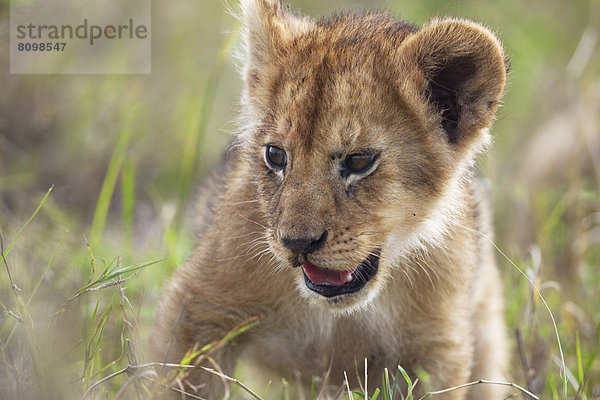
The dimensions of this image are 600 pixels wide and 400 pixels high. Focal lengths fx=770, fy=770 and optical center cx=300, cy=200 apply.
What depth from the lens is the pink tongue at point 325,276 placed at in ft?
12.6

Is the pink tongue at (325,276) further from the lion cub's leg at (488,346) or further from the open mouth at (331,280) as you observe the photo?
the lion cub's leg at (488,346)

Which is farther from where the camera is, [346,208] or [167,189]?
[167,189]

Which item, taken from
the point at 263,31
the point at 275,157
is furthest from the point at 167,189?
the point at 275,157

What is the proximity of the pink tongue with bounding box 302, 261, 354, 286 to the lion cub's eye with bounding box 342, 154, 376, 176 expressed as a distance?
511 millimetres

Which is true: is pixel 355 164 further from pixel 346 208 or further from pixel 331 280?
pixel 331 280

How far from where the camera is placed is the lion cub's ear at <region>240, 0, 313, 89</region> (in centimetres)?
433

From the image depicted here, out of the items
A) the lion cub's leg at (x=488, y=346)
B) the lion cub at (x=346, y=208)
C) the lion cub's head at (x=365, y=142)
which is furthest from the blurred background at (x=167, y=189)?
the lion cub's head at (x=365, y=142)

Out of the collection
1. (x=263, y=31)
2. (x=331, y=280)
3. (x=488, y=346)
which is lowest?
(x=488, y=346)

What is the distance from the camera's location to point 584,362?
212 inches

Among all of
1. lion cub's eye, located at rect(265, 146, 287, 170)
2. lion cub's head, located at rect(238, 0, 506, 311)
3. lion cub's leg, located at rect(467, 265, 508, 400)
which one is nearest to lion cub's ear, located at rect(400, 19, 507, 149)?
lion cub's head, located at rect(238, 0, 506, 311)

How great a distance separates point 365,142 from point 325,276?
703mm

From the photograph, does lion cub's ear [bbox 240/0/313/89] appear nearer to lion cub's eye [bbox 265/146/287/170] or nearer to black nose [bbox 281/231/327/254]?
lion cub's eye [bbox 265/146/287/170]

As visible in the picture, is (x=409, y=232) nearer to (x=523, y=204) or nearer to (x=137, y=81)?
(x=523, y=204)

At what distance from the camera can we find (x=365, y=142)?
3725 millimetres
